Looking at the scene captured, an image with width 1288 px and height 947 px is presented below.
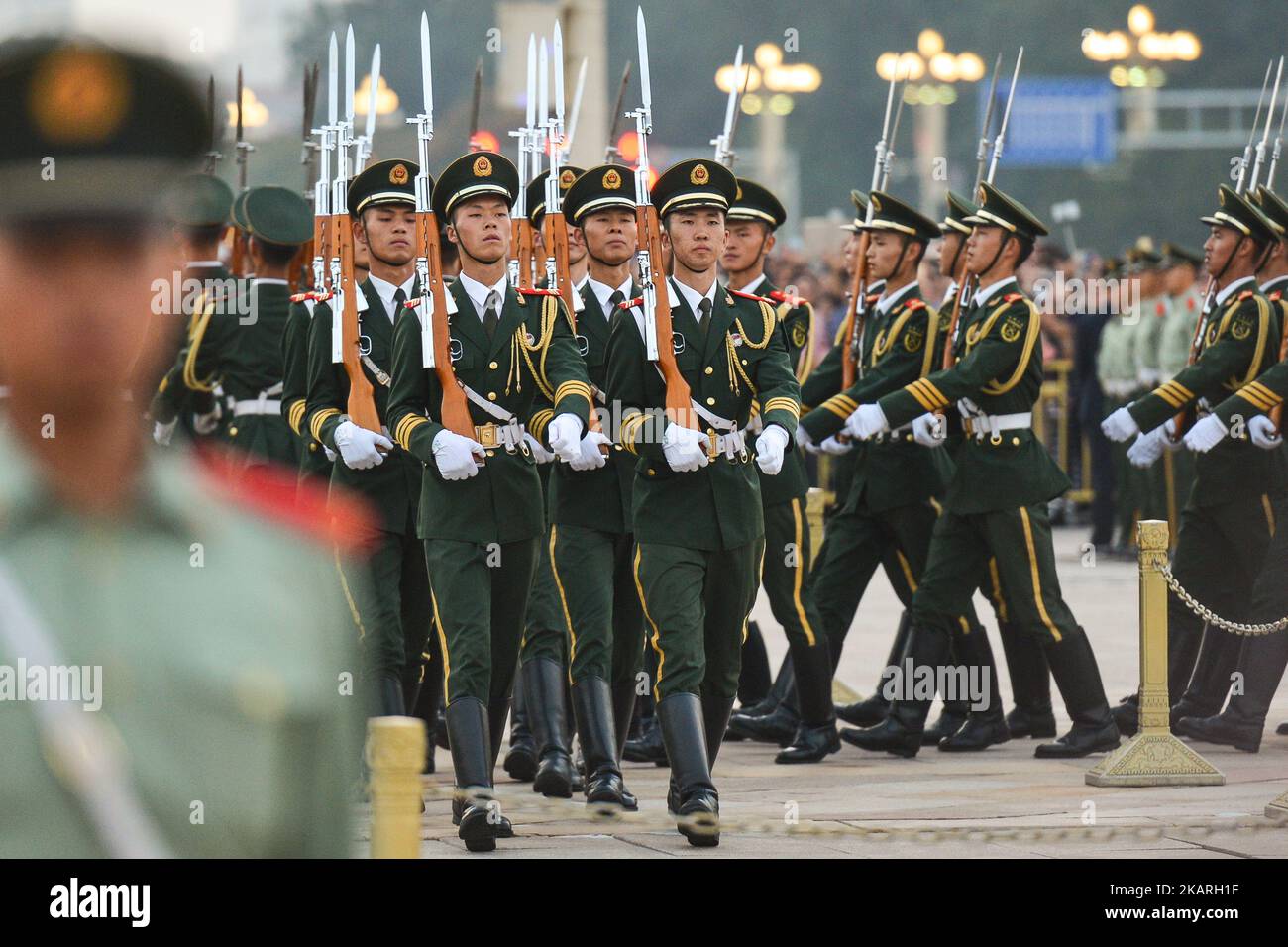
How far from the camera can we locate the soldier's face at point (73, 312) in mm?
1752

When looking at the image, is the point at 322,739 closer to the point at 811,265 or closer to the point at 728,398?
the point at 728,398

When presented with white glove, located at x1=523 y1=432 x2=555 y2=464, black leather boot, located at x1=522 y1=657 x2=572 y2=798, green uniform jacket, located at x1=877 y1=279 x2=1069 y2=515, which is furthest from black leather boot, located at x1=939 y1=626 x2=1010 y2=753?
white glove, located at x1=523 y1=432 x2=555 y2=464

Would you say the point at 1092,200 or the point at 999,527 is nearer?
the point at 999,527

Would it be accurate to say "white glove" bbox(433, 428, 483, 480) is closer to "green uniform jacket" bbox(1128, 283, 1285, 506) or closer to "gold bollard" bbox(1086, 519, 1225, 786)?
"gold bollard" bbox(1086, 519, 1225, 786)

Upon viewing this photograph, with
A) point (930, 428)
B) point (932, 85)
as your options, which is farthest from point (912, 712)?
point (932, 85)

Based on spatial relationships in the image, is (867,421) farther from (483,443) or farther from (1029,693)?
(483,443)

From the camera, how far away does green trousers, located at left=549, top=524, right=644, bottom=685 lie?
24.0 ft

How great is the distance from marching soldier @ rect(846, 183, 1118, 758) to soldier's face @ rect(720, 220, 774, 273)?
0.68 meters

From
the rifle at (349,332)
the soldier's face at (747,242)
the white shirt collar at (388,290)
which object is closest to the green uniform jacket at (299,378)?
the rifle at (349,332)

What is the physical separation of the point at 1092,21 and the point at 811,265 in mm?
29011

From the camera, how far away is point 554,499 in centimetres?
760

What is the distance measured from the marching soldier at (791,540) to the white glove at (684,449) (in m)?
1.78
